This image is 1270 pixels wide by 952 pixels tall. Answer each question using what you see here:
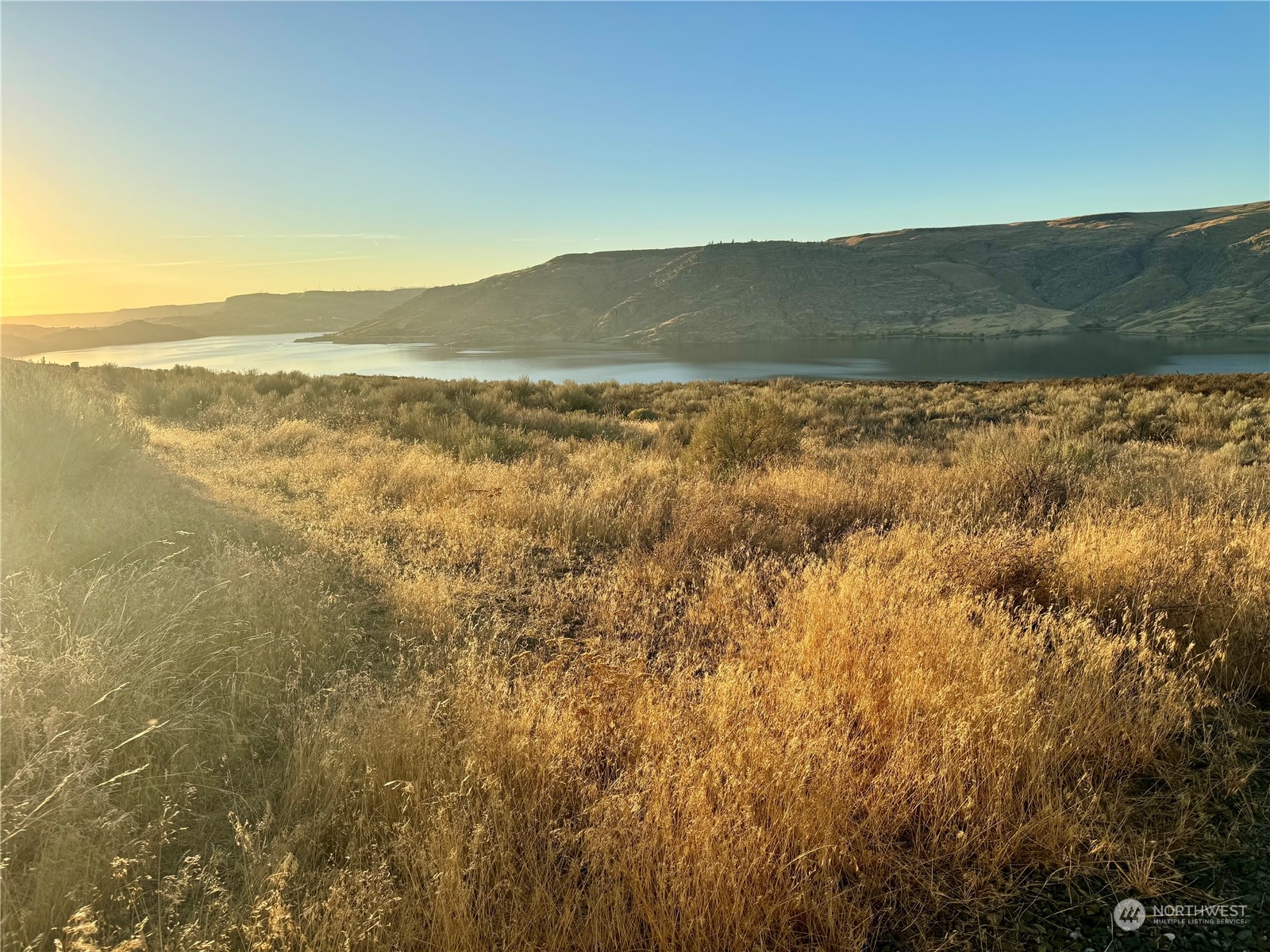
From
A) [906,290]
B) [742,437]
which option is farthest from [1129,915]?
[906,290]

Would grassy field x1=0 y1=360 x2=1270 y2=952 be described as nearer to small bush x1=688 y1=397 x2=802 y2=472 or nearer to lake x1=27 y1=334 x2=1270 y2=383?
small bush x1=688 y1=397 x2=802 y2=472

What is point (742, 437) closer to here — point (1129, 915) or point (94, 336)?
point (1129, 915)

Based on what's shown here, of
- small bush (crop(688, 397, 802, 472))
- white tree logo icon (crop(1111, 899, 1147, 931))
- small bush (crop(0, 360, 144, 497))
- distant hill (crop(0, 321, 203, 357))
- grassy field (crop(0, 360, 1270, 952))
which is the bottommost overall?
white tree logo icon (crop(1111, 899, 1147, 931))

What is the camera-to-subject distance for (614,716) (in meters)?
2.86

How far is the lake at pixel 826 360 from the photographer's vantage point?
46344 mm

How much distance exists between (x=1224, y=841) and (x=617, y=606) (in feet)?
10.1

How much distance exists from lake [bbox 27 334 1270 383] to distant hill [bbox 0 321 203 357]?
4.41 metres

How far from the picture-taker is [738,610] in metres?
4.00

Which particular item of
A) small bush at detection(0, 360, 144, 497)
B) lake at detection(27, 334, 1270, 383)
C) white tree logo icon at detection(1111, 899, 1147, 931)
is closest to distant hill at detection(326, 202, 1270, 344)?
lake at detection(27, 334, 1270, 383)

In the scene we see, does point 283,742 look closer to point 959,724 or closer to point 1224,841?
point 959,724

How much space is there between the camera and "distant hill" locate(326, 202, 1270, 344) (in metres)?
103

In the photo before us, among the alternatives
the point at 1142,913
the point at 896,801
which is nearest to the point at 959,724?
the point at 896,801

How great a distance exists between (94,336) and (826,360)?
130m

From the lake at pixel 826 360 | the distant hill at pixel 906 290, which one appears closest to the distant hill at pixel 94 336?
the lake at pixel 826 360
